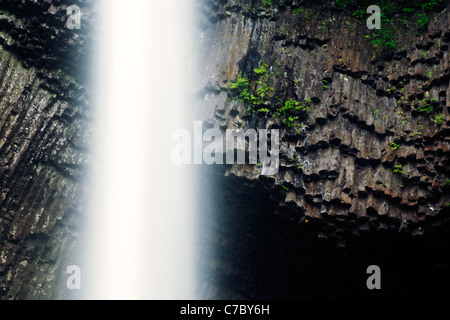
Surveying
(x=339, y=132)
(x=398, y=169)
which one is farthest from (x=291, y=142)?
(x=398, y=169)

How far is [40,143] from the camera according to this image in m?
6.86

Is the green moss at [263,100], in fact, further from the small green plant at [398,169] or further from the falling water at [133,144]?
the small green plant at [398,169]

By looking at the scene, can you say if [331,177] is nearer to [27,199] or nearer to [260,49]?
[260,49]

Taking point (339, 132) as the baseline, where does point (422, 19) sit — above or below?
above

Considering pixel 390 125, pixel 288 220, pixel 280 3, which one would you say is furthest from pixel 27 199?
pixel 390 125

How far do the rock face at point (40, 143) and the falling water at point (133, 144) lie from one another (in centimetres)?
→ 46

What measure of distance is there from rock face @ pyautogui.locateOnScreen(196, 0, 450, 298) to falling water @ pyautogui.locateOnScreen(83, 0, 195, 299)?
0.91m

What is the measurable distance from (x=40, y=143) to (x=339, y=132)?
6496 mm

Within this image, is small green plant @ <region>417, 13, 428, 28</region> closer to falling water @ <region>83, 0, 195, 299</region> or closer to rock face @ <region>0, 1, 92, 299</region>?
falling water @ <region>83, 0, 195, 299</region>

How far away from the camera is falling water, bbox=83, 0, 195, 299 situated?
700 centimetres

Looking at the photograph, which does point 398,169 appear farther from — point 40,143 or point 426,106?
point 40,143

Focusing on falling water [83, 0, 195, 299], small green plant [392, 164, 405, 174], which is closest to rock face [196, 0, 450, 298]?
small green plant [392, 164, 405, 174]

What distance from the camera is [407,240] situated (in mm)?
5695
